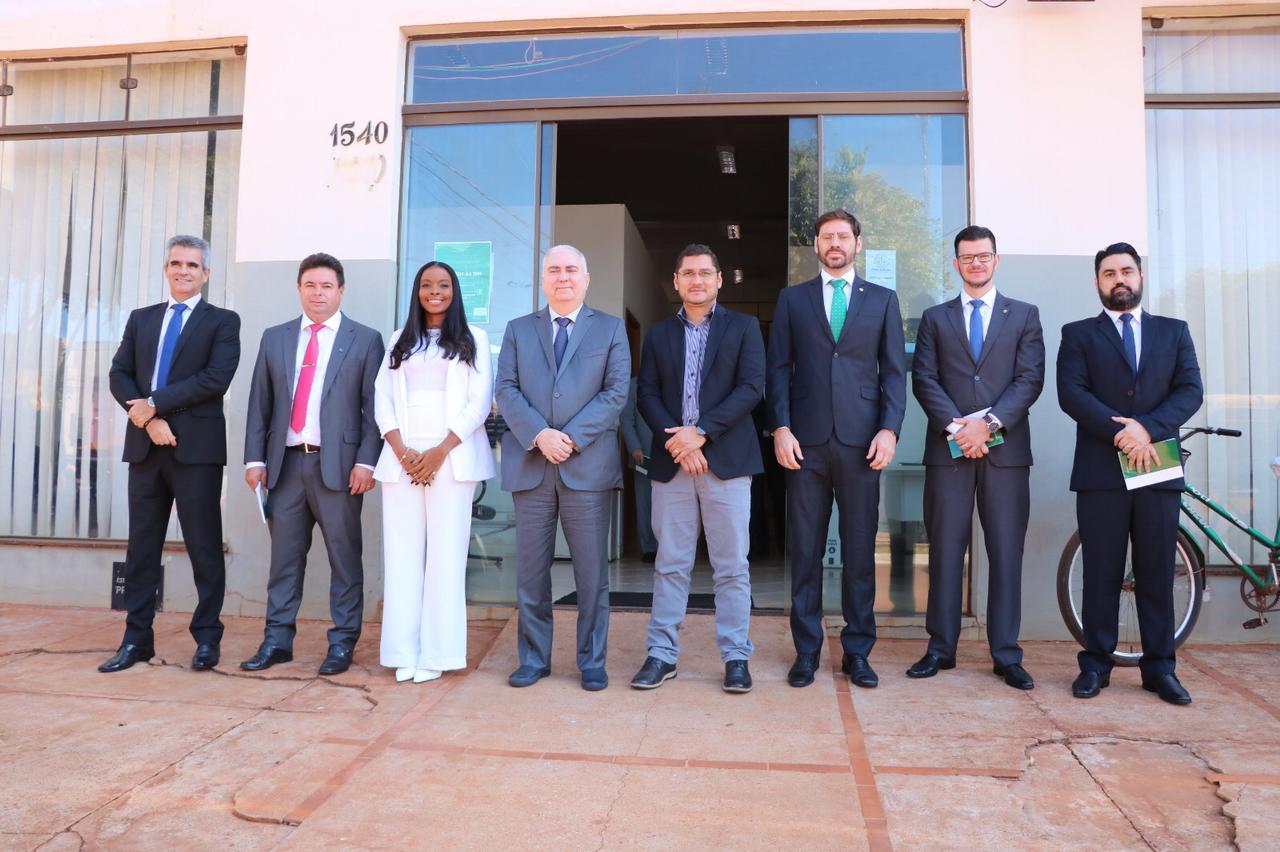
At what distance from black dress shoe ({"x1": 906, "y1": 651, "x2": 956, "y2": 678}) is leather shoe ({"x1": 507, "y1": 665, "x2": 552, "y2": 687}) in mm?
1583

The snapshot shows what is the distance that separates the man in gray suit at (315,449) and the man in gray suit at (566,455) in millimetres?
698

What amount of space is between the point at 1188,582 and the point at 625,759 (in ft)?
9.63

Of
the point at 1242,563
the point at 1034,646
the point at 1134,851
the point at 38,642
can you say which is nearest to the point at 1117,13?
the point at 1242,563

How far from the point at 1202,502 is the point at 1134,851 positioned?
2824mm

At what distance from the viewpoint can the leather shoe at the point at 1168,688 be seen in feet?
12.0

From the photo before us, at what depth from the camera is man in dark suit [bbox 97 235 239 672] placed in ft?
13.7

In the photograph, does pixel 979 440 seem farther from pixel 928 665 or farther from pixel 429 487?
pixel 429 487

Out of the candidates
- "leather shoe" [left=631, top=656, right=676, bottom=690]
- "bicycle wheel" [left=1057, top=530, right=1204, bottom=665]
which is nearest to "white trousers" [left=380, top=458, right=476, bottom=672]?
"leather shoe" [left=631, top=656, right=676, bottom=690]

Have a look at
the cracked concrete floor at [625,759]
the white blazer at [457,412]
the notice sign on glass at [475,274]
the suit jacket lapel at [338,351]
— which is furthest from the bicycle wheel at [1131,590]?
the suit jacket lapel at [338,351]

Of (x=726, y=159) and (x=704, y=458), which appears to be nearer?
(x=704, y=458)

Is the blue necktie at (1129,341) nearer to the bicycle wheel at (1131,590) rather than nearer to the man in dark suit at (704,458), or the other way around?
the bicycle wheel at (1131,590)

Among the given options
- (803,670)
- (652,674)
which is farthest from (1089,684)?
(652,674)

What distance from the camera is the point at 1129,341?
12.8 feet

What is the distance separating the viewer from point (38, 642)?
4.64 meters
